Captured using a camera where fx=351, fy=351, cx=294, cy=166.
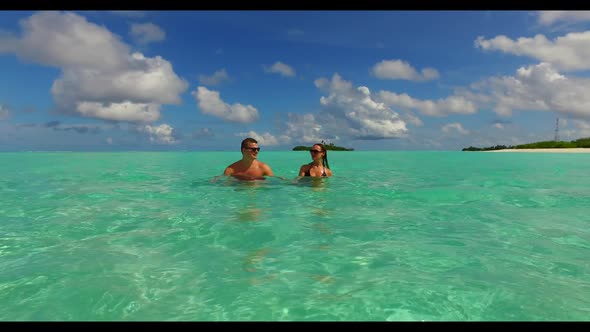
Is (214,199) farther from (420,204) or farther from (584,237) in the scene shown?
(584,237)

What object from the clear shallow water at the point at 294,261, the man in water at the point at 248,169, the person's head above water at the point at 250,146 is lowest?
the clear shallow water at the point at 294,261

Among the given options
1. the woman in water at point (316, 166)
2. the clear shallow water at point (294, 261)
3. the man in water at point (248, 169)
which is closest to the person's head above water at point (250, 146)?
the man in water at point (248, 169)

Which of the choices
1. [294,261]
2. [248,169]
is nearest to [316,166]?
[248,169]

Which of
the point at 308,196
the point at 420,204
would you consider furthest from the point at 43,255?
the point at 420,204

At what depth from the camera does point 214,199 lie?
8.72 meters

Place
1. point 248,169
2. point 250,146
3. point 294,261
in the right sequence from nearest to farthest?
point 294,261
point 250,146
point 248,169

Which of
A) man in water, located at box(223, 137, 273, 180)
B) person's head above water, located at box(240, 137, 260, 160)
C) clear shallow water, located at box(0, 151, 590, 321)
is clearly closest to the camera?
Answer: clear shallow water, located at box(0, 151, 590, 321)

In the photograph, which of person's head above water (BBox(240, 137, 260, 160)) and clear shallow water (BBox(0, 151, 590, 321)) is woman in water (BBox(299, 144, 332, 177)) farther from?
clear shallow water (BBox(0, 151, 590, 321))

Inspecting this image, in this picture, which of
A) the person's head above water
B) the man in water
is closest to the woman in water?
the man in water

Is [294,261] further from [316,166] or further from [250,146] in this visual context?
[316,166]

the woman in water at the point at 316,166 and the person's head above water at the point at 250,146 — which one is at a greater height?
the person's head above water at the point at 250,146

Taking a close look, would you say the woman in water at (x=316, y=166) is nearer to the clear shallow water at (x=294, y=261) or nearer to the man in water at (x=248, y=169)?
the man in water at (x=248, y=169)

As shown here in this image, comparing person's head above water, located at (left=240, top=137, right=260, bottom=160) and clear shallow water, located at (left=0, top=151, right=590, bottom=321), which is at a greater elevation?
person's head above water, located at (left=240, top=137, right=260, bottom=160)

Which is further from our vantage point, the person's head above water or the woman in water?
the woman in water
